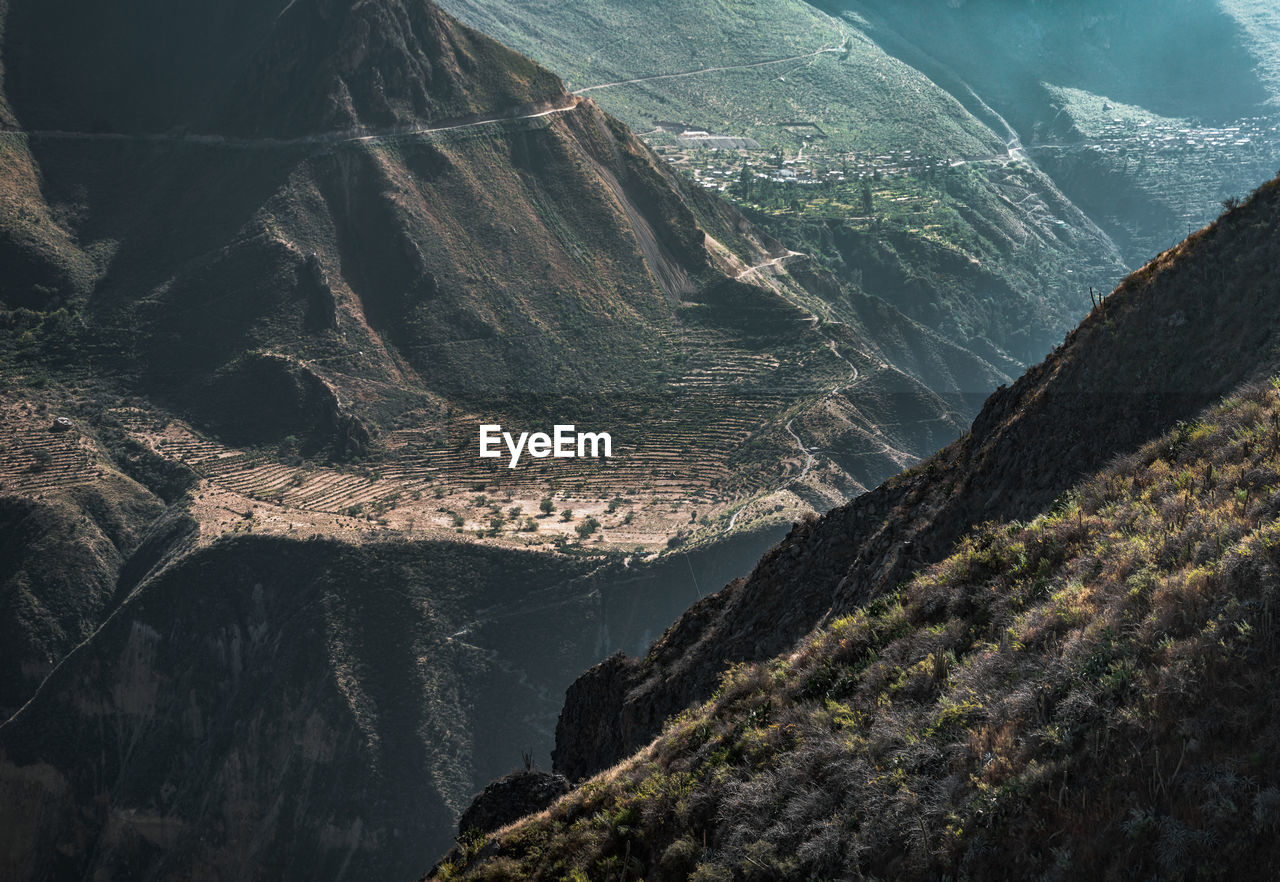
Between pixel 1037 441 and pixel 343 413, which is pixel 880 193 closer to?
pixel 343 413

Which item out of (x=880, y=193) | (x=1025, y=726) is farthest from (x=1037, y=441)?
(x=880, y=193)

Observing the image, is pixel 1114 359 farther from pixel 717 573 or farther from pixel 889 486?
pixel 717 573

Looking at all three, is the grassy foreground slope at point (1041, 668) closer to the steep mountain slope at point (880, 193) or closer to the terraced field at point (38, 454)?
the terraced field at point (38, 454)

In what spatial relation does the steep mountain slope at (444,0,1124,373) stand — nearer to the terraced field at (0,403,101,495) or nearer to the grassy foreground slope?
the terraced field at (0,403,101,495)

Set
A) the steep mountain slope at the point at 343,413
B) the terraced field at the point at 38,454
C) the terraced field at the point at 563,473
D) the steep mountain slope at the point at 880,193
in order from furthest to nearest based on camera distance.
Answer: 1. the steep mountain slope at the point at 880,193
2. the terraced field at the point at 563,473
3. the terraced field at the point at 38,454
4. the steep mountain slope at the point at 343,413

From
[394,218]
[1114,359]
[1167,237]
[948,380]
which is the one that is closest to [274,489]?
[394,218]

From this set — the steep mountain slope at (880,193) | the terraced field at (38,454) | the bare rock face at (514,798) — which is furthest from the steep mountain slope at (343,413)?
the bare rock face at (514,798)

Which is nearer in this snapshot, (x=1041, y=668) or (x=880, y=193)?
(x=1041, y=668)
